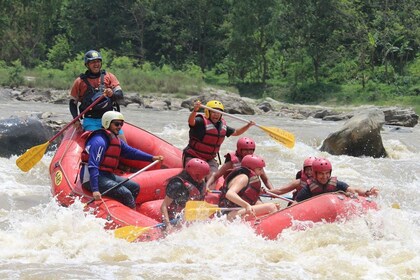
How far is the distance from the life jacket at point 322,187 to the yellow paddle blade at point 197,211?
3.43ft

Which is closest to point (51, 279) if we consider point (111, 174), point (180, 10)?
point (111, 174)

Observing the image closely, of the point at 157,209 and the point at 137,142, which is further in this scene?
the point at 137,142

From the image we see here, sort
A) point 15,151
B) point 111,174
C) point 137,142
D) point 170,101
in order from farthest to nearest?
point 170,101
point 15,151
point 137,142
point 111,174

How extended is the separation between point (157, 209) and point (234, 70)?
25581mm

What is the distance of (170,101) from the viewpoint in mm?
23844

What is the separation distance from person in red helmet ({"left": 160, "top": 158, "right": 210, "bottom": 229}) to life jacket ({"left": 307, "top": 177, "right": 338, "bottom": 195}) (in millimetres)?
1028

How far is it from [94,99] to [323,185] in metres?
2.93

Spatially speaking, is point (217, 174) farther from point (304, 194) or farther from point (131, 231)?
point (131, 231)

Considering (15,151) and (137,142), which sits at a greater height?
(137,142)

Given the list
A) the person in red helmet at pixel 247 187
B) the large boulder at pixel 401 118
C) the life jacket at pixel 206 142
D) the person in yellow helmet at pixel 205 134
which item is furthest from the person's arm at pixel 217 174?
the large boulder at pixel 401 118

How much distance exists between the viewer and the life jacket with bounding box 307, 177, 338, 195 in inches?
248

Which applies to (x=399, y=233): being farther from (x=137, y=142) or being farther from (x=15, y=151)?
(x=15, y=151)

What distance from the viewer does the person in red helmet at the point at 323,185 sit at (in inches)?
245

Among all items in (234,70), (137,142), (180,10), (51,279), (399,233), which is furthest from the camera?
(180,10)
